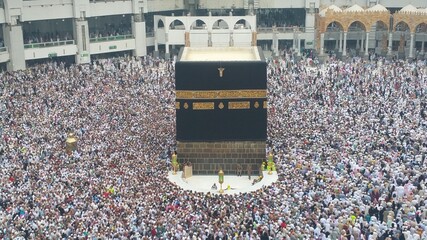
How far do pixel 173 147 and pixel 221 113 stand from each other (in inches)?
151

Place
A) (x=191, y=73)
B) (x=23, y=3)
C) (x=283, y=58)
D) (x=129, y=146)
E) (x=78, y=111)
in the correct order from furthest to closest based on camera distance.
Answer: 1. (x=283, y=58)
2. (x=23, y=3)
3. (x=78, y=111)
4. (x=129, y=146)
5. (x=191, y=73)

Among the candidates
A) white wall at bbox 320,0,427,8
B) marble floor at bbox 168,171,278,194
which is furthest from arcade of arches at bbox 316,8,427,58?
marble floor at bbox 168,171,278,194

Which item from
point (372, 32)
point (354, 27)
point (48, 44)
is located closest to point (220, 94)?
point (48, 44)

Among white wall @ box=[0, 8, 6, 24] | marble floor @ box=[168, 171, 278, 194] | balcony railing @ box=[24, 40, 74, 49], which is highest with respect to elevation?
white wall @ box=[0, 8, 6, 24]

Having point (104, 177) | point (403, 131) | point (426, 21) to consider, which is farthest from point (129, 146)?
point (426, 21)

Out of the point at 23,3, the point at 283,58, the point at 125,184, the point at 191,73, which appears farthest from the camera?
the point at 283,58

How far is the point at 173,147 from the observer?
31.0m

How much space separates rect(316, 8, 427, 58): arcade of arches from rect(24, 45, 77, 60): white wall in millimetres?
21154

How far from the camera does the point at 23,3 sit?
160 ft

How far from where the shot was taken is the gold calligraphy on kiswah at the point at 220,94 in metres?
28.2

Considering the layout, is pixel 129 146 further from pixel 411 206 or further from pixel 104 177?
pixel 411 206

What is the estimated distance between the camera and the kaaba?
2802cm

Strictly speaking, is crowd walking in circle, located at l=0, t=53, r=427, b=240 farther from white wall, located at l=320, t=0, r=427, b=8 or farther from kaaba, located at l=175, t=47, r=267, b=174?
white wall, located at l=320, t=0, r=427, b=8

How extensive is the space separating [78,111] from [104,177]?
10.9 metres
